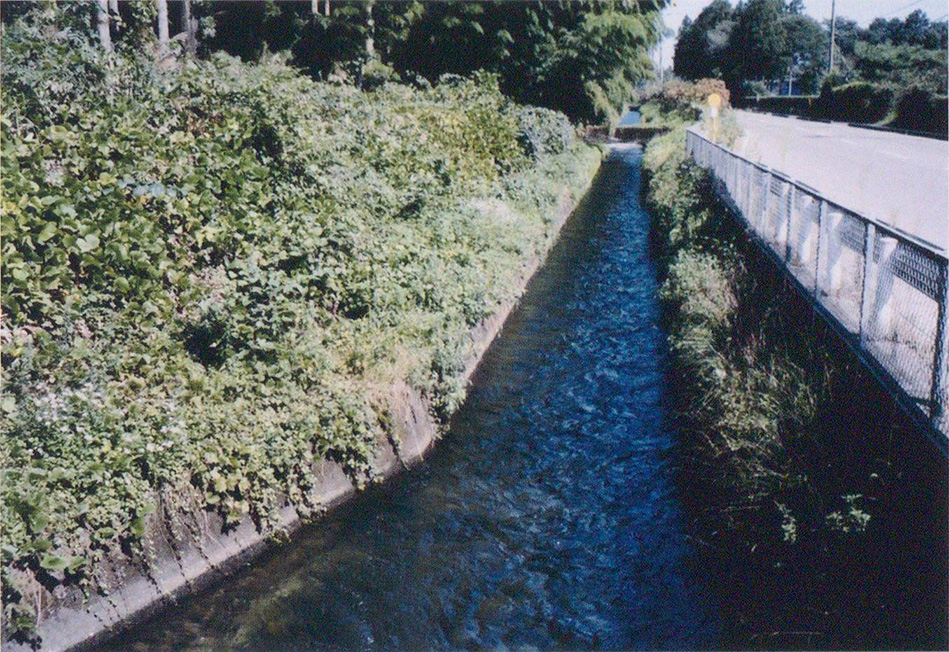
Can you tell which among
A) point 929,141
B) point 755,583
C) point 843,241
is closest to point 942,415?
point 755,583

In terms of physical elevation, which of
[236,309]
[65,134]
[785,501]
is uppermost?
[65,134]

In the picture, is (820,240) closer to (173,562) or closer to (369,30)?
(173,562)

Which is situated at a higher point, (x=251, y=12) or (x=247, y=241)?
(x=251, y=12)

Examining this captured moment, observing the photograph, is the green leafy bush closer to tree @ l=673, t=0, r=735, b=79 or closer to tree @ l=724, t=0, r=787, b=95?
tree @ l=724, t=0, r=787, b=95

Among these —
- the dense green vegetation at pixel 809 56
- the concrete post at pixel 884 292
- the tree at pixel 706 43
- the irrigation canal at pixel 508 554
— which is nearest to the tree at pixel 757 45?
the dense green vegetation at pixel 809 56

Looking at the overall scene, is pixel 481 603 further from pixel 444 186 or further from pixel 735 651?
pixel 444 186

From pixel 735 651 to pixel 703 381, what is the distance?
374 cm

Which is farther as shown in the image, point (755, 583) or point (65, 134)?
point (65, 134)

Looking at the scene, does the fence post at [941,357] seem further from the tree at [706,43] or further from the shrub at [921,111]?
the tree at [706,43]

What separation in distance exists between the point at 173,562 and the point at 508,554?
2.63 metres

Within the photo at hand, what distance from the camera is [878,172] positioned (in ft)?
65.5

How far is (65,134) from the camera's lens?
696 centimetres

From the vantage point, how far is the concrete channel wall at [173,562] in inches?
206

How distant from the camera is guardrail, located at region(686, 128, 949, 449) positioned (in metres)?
5.06
